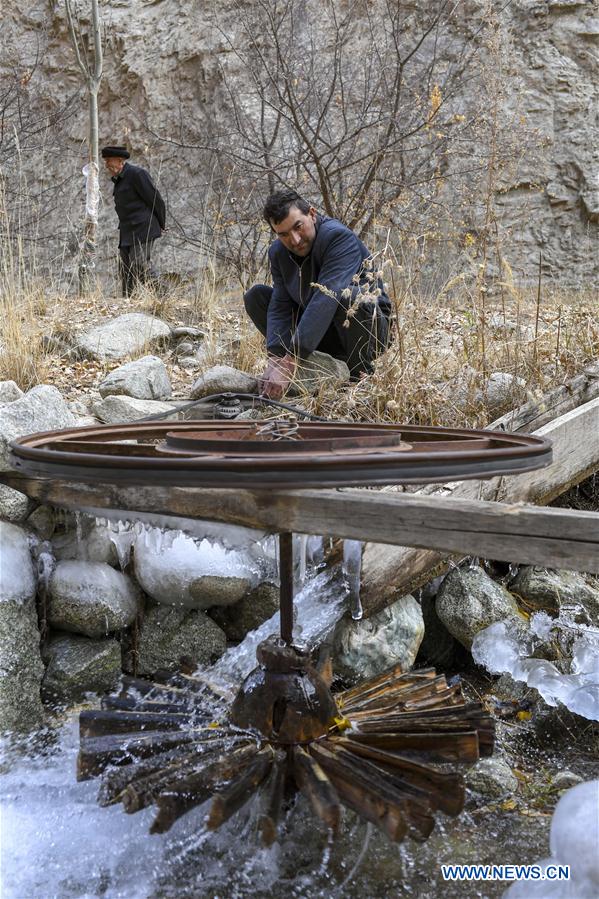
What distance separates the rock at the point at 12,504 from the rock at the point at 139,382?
146cm

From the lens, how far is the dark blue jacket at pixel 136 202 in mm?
8328

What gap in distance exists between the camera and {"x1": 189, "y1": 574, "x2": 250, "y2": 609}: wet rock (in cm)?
312

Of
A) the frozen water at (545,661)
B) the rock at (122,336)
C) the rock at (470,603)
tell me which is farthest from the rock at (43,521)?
the rock at (122,336)

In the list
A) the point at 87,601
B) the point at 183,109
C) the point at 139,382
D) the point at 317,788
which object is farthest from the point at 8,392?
the point at 183,109

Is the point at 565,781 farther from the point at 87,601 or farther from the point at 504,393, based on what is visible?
the point at 504,393

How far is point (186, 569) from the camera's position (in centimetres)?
312

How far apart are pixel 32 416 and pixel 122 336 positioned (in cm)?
252

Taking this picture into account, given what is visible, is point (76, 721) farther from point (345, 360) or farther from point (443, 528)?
point (345, 360)

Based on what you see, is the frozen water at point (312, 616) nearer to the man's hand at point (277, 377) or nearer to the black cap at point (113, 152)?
the man's hand at point (277, 377)

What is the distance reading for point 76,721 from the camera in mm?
2844

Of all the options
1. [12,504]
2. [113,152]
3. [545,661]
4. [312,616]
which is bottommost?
[545,661]

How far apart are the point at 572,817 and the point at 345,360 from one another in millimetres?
3125

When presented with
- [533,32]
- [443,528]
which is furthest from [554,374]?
[533,32]

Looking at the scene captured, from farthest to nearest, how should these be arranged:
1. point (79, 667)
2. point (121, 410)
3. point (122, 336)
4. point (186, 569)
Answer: point (122, 336)
point (121, 410)
point (186, 569)
point (79, 667)
